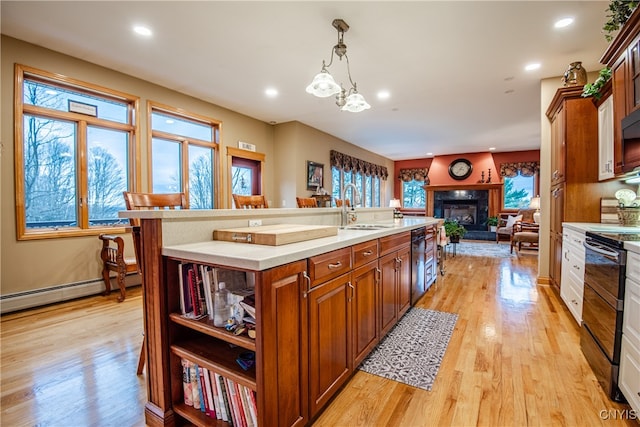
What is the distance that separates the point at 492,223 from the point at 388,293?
25.8ft

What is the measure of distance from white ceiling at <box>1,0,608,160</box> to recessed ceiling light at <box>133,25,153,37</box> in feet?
0.23

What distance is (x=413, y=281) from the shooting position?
2.98m

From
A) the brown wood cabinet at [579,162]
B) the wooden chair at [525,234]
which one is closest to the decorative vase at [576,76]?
the brown wood cabinet at [579,162]

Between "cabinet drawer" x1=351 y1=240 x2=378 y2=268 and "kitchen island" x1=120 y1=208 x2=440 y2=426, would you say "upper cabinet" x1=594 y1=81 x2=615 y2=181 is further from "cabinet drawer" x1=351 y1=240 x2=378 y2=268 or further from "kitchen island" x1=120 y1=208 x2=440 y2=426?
"kitchen island" x1=120 y1=208 x2=440 y2=426

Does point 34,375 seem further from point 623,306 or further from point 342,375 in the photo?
point 623,306

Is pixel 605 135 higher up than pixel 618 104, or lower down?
lower down

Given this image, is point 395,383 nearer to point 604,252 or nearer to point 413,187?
point 604,252

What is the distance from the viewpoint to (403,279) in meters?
2.67

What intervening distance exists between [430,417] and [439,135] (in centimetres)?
685

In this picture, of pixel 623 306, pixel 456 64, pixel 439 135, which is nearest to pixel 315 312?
pixel 623 306

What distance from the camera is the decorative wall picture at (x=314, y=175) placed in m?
6.32

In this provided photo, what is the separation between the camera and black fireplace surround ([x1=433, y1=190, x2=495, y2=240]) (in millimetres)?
9062

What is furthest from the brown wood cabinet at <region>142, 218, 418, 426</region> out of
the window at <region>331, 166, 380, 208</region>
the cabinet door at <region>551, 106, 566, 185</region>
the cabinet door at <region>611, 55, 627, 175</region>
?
the window at <region>331, 166, 380, 208</region>

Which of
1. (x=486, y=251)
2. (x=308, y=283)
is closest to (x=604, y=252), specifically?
(x=308, y=283)
